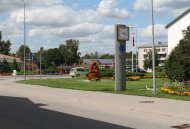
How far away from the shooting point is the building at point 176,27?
77.1 m

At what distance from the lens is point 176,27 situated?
7875 cm

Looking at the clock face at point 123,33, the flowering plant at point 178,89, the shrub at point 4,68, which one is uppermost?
the clock face at point 123,33

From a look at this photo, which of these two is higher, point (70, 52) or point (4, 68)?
point (70, 52)

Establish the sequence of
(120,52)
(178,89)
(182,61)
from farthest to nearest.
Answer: (182,61) < (120,52) < (178,89)

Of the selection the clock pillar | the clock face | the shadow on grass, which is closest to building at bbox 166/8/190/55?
the clock face

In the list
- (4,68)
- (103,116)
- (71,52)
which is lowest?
(103,116)

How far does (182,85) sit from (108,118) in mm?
10184

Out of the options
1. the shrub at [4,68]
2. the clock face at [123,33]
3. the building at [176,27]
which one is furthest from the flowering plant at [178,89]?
the shrub at [4,68]

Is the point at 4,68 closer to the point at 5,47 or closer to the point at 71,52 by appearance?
the point at 71,52

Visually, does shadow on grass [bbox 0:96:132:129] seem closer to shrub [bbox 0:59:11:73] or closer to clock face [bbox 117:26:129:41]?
clock face [bbox 117:26:129:41]

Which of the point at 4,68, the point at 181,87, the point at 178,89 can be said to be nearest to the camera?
the point at 178,89

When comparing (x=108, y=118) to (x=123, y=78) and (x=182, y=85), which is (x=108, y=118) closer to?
(x=182, y=85)

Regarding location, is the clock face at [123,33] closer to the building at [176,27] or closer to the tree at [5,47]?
the building at [176,27]

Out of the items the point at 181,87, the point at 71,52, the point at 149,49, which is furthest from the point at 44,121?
the point at 149,49
